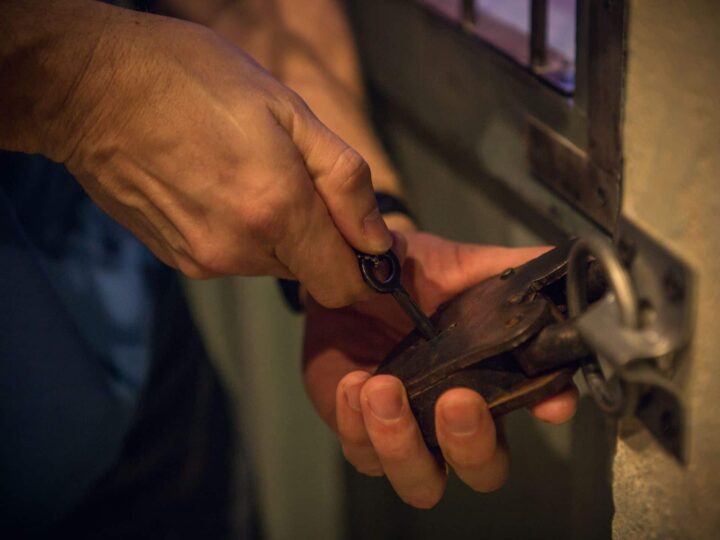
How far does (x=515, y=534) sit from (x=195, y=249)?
0.75m

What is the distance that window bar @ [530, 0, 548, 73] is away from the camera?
858 mm

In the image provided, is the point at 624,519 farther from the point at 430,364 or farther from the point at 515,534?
the point at 515,534

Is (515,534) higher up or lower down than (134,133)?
lower down

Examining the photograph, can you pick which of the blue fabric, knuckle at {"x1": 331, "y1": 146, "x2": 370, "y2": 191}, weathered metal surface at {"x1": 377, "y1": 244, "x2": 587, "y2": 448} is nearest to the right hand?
knuckle at {"x1": 331, "y1": 146, "x2": 370, "y2": 191}

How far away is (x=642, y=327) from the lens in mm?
436

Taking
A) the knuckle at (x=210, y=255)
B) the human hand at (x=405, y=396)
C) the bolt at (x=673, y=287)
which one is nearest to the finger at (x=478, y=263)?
the human hand at (x=405, y=396)

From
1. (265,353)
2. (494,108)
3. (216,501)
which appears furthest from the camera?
(265,353)

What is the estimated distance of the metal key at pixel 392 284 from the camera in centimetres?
68

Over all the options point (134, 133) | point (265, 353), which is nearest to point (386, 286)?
point (134, 133)

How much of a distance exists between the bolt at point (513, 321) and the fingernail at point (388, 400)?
0.11 meters

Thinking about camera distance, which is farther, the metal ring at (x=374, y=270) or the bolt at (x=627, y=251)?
the metal ring at (x=374, y=270)

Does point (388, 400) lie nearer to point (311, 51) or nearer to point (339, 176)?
point (339, 176)

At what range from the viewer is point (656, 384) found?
44cm

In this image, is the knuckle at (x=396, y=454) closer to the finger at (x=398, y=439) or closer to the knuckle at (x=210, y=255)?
the finger at (x=398, y=439)
